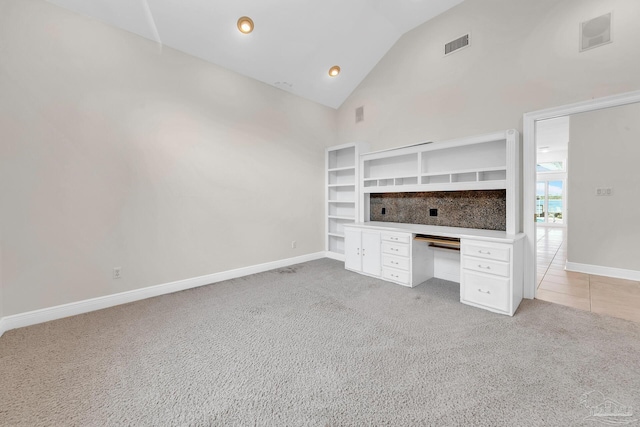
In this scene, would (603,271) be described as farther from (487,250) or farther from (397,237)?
(397,237)

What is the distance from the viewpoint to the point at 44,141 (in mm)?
2479

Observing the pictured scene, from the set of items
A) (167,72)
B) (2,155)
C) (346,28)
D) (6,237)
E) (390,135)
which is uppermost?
(346,28)

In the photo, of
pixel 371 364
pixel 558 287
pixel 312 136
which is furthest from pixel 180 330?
pixel 558 287

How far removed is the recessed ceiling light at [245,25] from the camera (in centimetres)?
312

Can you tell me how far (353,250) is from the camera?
13.3 ft

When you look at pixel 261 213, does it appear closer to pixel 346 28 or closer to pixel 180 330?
pixel 180 330

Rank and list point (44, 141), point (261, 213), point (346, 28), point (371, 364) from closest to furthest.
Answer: point (371, 364) → point (44, 141) → point (346, 28) → point (261, 213)

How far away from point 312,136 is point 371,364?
3.97 meters

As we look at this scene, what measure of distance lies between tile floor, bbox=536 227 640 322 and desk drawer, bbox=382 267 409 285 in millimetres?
1479

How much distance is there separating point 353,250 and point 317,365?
7.74ft

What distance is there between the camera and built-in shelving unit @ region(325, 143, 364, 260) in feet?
16.3
